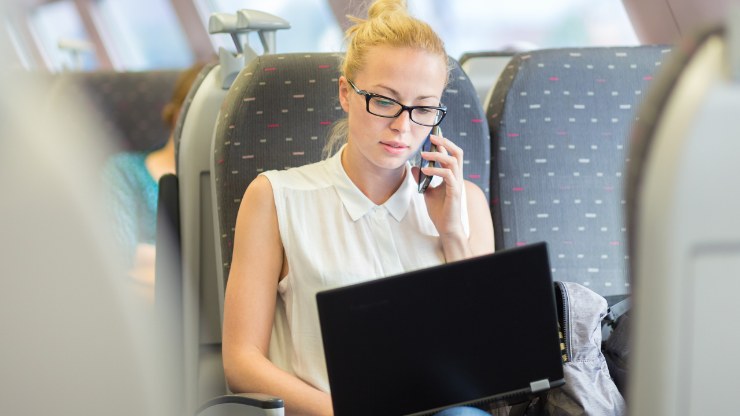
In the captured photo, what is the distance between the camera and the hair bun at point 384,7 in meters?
2.04

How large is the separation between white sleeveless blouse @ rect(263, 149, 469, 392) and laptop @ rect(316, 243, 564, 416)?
485 mm

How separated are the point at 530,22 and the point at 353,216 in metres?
6.34

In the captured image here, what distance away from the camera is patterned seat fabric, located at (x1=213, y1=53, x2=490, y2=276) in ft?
6.91

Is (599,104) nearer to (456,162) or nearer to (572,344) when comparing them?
(456,162)

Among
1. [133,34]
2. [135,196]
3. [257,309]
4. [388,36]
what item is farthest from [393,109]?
[133,34]

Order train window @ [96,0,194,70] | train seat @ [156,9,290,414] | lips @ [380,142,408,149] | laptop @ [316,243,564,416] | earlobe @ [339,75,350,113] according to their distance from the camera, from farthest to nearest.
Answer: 1. train window @ [96,0,194,70]
2. train seat @ [156,9,290,414]
3. earlobe @ [339,75,350,113]
4. lips @ [380,142,408,149]
5. laptop @ [316,243,564,416]

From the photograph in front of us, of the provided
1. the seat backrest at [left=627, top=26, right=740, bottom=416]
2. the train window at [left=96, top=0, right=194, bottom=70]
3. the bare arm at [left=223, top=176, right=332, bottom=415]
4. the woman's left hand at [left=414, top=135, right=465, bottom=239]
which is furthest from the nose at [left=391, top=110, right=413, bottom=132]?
the train window at [left=96, top=0, right=194, bottom=70]

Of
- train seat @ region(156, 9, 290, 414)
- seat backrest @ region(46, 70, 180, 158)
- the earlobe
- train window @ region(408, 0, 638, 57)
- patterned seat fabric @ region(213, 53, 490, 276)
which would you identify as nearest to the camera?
the earlobe

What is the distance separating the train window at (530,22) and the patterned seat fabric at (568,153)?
3.79 meters

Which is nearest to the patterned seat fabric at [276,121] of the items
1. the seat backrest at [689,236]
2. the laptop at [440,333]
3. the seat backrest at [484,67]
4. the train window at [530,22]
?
the seat backrest at [484,67]

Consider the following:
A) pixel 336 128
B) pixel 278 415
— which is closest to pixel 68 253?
pixel 278 415

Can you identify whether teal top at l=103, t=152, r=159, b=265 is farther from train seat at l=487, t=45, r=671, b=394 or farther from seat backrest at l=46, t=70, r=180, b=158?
seat backrest at l=46, t=70, r=180, b=158

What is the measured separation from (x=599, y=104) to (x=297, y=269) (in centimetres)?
88

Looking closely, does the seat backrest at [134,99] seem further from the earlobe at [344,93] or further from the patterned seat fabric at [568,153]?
the earlobe at [344,93]
